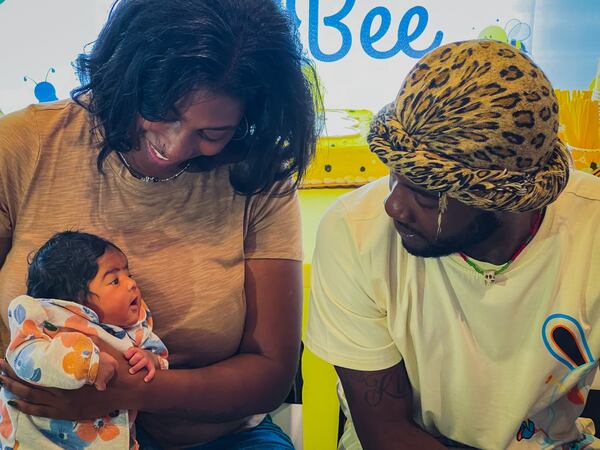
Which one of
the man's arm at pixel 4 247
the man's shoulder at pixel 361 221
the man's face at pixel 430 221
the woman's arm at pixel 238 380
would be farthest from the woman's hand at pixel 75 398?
the man's face at pixel 430 221

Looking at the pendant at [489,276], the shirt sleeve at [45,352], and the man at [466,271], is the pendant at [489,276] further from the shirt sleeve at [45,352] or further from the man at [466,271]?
the shirt sleeve at [45,352]

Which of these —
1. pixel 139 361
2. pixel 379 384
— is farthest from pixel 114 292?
pixel 379 384

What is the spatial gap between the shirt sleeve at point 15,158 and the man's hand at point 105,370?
1.27 feet

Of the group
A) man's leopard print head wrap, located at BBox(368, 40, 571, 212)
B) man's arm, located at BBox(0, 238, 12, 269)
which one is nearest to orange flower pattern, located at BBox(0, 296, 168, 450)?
man's arm, located at BBox(0, 238, 12, 269)

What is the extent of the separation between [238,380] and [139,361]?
24 cm

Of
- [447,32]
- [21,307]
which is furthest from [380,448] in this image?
[447,32]

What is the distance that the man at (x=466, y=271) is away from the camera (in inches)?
51.8

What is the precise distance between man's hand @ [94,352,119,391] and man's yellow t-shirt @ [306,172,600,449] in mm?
470

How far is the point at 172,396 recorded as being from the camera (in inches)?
61.1

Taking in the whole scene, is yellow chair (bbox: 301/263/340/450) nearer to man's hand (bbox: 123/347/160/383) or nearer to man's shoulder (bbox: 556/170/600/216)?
man's hand (bbox: 123/347/160/383)

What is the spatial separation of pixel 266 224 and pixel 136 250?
32 centimetres

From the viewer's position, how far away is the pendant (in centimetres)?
155

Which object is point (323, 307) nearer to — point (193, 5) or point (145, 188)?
point (145, 188)

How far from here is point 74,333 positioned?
1.46 metres
